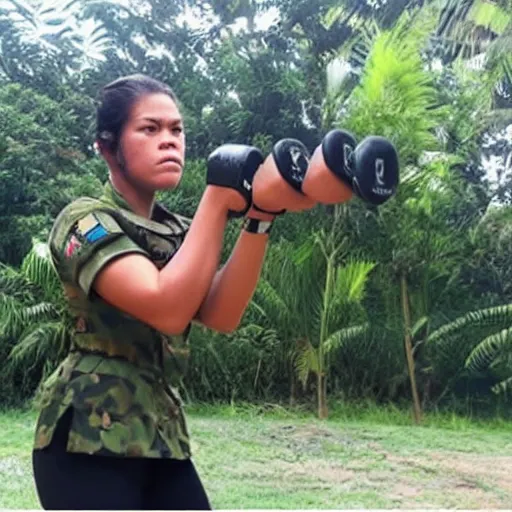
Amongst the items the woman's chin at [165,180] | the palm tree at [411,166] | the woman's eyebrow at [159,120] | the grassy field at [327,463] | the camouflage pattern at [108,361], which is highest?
the palm tree at [411,166]

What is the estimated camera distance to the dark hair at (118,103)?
0.79 meters

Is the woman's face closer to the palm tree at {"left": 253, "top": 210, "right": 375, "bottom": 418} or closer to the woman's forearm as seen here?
the woman's forearm

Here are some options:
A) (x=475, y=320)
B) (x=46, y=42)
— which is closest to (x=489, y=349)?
(x=475, y=320)

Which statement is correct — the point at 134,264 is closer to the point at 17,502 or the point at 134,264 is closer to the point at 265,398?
the point at 17,502

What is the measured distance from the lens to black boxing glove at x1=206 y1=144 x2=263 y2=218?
0.71 meters

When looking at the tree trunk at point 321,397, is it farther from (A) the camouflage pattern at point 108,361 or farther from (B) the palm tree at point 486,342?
(A) the camouflage pattern at point 108,361

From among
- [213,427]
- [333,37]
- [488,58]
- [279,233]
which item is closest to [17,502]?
[213,427]

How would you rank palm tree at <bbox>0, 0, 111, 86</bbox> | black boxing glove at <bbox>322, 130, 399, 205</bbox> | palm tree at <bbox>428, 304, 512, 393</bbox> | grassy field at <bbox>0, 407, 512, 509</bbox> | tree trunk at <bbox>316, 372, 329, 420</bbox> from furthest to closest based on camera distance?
palm tree at <bbox>0, 0, 111, 86</bbox>, palm tree at <bbox>428, 304, 512, 393</bbox>, tree trunk at <bbox>316, 372, 329, 420</bbox>, grassy field at <bbox>0, 407, 512, 509</bbox>, black boxing glove at <bbox>322, 130, 399, 205</bbox>

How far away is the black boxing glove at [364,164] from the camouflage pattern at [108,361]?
0.18 m

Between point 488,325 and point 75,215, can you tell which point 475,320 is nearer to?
point 488,325

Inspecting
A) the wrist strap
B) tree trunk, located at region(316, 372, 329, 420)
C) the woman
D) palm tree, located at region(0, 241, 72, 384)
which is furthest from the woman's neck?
tree trunk, located at region(316, 372, 329, 420)

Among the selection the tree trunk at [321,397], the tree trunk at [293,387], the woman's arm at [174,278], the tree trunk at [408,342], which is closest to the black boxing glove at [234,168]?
the woman's arm at [174,278]

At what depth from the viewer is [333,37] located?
5582 millimetres

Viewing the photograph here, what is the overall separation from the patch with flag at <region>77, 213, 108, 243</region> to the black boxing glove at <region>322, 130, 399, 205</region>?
0.63 feet
